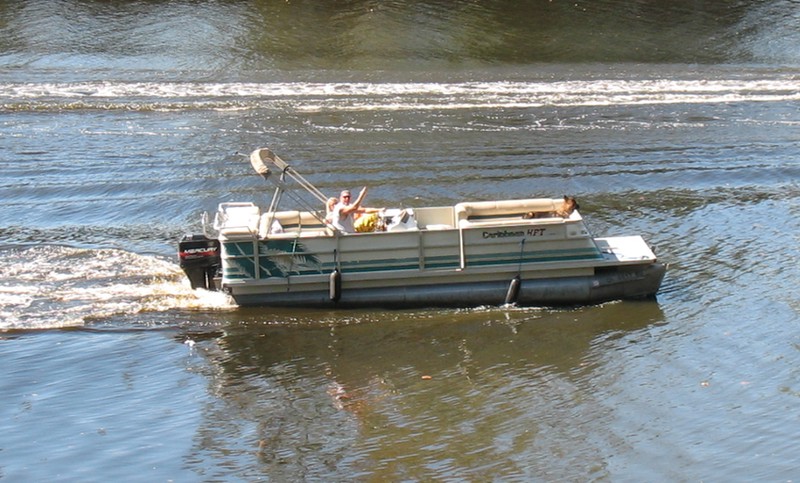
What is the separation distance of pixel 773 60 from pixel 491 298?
78.6 ft

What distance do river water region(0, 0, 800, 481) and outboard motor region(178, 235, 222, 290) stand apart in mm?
404

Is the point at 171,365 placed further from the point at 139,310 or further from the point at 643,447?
the point at 643,447

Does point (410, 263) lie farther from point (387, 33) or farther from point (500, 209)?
point (387, 33)

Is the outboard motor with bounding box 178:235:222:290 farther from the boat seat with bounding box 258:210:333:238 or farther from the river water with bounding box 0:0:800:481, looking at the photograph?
the boat seat with bounding box 258:210:333:238

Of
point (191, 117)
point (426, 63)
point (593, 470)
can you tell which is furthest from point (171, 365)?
point (426, 63)

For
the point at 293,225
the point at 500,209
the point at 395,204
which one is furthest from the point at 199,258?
the point at 395,204

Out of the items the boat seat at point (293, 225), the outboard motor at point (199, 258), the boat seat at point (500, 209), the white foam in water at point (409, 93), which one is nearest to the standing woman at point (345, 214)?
the boat seat at point (293, 225)

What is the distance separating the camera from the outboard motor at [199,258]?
62.4 ft

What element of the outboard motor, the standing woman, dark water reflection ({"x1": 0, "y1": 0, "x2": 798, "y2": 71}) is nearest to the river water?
dark water reflection ({"x1": 0, "y1": 0, "x2": 798, "y2": 71})

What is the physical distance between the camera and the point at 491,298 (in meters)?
19.3

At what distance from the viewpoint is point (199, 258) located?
19.1 metres

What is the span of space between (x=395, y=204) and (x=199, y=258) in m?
6.18

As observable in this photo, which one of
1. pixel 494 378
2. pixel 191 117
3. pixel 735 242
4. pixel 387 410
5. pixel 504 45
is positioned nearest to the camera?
pixel 387 410

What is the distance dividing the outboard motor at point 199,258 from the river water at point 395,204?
40cm
